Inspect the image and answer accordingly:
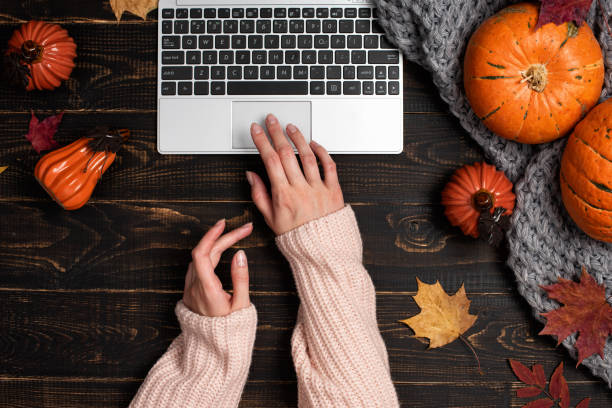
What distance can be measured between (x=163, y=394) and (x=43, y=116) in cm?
60

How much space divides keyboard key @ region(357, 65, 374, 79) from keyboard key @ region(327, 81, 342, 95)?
4cm

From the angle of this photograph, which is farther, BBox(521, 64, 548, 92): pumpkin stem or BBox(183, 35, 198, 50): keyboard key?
BBox(183, 35, 198, 50): keyboard key

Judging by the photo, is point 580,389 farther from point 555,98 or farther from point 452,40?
point 452,40

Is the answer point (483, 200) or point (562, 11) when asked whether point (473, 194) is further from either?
point (562, 11)

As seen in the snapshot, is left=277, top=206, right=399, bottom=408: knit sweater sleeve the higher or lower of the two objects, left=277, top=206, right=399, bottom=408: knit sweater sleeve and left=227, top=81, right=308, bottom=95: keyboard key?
the lower

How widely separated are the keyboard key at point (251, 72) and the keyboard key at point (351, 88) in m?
0.17

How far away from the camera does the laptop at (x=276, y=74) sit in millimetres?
800

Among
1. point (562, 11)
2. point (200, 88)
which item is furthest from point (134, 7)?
point (562, 11)

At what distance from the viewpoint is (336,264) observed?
0.77 metres

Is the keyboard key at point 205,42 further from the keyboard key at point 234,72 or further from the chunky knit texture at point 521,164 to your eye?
the chunky knit texture at point 521,164

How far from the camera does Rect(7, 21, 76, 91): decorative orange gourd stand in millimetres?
786

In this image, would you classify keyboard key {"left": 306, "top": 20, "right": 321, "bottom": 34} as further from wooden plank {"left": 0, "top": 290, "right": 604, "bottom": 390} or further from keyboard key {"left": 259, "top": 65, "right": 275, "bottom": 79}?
wooden plank {"left": 0, "top": 290, "right": 604, "bottom": 390}

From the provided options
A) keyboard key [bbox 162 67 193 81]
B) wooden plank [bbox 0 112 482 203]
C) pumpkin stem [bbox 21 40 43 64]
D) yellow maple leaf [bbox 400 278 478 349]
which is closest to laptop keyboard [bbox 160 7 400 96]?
keyboard key [bbox 162 67 193 81]

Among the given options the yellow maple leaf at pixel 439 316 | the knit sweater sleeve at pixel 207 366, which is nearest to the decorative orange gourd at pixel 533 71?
the yellow maple leaf at pixel 439 316
